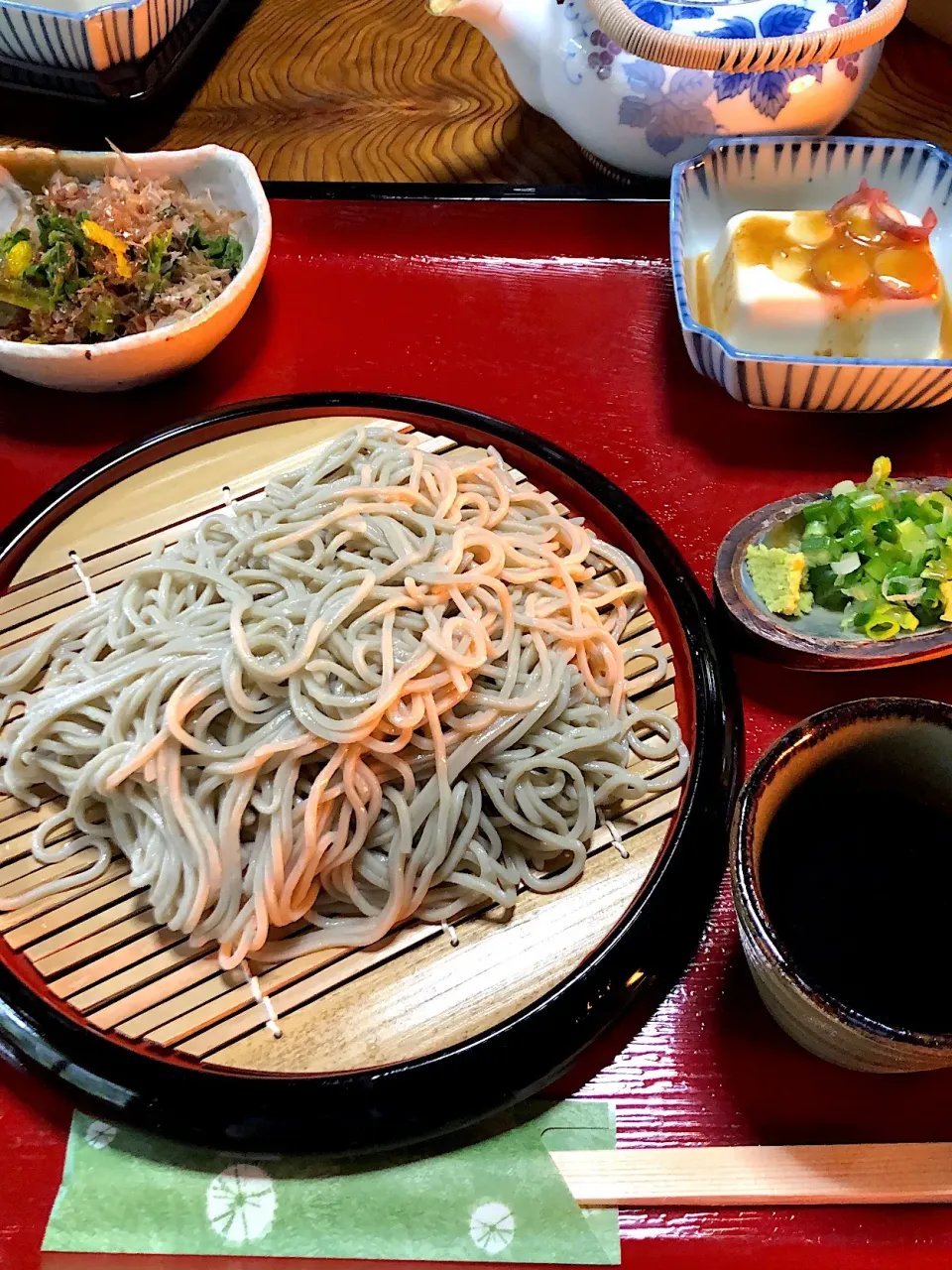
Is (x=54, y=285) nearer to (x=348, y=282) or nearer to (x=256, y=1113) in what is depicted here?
(x=348, y=282)

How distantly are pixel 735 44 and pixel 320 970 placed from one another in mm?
1847

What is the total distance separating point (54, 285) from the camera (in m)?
1.87

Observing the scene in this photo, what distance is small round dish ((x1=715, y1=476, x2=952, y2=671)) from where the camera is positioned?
1477 millimetres

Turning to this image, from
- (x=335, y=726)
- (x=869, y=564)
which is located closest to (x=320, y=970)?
(x=335, y=726)

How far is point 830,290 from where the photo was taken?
1.78 m

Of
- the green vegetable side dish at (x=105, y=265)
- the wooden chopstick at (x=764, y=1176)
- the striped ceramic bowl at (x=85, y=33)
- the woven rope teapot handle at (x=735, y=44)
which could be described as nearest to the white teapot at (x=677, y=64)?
the woven rope teapot handle at (x=735, y=44)

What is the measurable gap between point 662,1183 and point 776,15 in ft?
7.04

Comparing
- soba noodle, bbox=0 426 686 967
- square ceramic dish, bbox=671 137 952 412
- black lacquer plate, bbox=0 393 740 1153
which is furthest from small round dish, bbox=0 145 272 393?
black lacquer plate, bbox=0 393 740 1153

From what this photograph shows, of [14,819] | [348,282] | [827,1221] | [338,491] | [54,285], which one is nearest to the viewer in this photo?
[827,1221]

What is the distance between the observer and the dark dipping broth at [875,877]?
1078mm

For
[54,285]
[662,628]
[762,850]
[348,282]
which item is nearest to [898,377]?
[662,628]

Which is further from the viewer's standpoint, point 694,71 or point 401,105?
point 401,105

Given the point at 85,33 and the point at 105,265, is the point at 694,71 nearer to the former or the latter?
the point at 105,265

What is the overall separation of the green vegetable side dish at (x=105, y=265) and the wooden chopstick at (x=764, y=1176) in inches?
67.5
